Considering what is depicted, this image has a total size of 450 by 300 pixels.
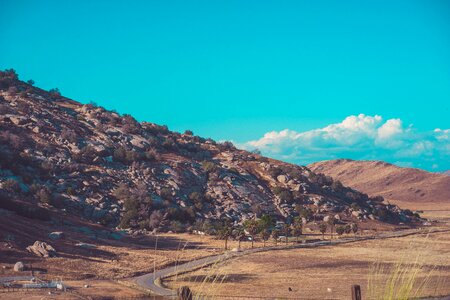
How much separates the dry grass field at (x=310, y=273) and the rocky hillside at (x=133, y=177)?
29548 millimetres

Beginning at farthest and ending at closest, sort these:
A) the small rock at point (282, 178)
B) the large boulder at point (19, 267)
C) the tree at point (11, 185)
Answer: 1. the small rock at point (282, 178)
2. the tree at point (11, 185)
3. the large boulder at point (19, 267)

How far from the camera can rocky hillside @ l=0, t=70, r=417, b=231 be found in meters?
86.2

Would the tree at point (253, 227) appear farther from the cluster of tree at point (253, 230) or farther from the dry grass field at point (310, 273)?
the dry grass field at point (310, 273)

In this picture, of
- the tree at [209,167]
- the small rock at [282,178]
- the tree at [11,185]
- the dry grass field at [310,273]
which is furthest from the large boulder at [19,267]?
the small rock at [282,178]

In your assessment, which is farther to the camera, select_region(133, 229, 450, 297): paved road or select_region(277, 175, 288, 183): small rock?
select_region(277, 175, 288, 183): small rock

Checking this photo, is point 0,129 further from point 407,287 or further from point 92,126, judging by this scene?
point 407,287

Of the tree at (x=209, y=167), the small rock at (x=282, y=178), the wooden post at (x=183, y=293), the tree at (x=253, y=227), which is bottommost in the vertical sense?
the tree at (x=253, y=227)

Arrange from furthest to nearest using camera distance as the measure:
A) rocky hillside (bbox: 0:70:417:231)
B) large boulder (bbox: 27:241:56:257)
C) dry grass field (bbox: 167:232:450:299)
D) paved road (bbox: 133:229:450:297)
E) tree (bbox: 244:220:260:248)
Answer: rocky hillside (bbox: 0:70:417:231), tree (bbox: 244:220:260:248), large boulder (bbox: 27:241:56:257), paved road (bbox: 133:229:450:297), dry grass field (bbox: 167:232:450:299)

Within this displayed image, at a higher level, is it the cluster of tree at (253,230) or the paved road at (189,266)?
the cluster of tree at (253,230)

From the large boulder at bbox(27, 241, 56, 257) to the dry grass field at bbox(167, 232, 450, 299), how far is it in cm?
1686

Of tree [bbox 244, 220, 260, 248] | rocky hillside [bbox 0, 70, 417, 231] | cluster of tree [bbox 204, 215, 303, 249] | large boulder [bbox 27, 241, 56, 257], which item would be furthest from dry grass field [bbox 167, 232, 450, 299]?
rocky hillside [bbox 0, 70, 417, 231]

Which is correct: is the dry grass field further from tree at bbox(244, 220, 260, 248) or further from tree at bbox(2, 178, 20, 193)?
→ tree at bbox(2, 178, 20, 193)

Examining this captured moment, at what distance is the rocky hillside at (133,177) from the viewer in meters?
86.2

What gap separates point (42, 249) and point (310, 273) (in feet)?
106
